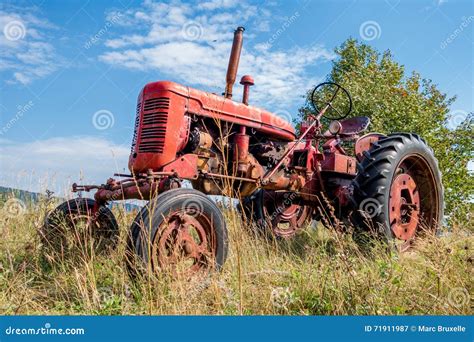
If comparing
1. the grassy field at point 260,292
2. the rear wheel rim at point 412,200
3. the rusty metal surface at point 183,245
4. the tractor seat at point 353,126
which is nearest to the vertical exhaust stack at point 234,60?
the tractor seat at point 353,126

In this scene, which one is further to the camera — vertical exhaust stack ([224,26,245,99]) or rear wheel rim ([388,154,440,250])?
rear wheel rim ([388,154,440,250])

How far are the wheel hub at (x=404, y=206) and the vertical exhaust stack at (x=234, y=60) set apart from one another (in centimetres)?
195

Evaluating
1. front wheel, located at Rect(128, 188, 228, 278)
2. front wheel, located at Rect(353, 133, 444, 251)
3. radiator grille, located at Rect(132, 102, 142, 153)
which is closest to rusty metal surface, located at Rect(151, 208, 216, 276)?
front wheel, located at Rect(128, 188, 228, 278)

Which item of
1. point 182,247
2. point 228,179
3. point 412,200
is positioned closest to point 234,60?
point 228,179

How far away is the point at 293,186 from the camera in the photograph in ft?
14.9

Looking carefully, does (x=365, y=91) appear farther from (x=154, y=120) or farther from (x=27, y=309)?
(x=27, y=309)

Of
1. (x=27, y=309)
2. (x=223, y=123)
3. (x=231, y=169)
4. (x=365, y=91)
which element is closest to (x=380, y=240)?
(x=231, y=169)

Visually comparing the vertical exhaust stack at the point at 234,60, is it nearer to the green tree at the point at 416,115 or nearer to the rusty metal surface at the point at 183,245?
the rusty metal surface at the point at 183,245

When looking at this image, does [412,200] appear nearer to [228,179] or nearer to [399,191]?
[399,191]

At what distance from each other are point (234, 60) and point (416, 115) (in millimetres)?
8479

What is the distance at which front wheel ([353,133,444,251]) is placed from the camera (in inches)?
162

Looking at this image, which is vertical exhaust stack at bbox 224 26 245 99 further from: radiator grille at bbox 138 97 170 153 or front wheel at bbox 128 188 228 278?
front wheel at bbox 128 188 228 278

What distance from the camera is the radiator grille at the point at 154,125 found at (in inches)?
136

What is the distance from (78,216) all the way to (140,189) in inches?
28.9
